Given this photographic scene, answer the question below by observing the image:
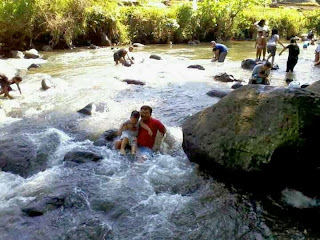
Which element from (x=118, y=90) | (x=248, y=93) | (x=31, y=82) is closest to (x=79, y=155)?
(x=248, y=93)

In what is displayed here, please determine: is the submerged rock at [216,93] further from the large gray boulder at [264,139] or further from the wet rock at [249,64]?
the wet rock at [249,64]

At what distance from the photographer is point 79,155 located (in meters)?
6.33

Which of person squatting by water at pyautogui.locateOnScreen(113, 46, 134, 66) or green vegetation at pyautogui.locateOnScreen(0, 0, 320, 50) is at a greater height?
green vegetation at pyautogui.locateOnScreen(0, 0, 320, 50)

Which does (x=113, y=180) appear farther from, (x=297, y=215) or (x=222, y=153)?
(x=297, y=215)

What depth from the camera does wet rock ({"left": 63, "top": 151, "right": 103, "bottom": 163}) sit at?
6258 millimetres

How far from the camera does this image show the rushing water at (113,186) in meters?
4.38

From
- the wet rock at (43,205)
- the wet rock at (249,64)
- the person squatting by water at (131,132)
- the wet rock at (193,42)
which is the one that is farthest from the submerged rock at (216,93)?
the wet rock at (193,42)

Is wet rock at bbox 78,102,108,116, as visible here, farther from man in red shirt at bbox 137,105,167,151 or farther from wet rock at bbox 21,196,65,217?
wet rock at bbox 21,196,65,217

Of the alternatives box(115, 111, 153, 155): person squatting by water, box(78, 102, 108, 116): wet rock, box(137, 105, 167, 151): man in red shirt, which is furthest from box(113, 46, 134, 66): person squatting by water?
box(137, 105, 167, 151): man in red shirt

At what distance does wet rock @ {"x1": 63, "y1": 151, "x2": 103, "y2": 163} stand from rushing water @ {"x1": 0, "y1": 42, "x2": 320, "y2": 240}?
0.37 feet

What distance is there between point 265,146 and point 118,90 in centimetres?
733

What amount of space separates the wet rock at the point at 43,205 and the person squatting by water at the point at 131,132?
6.00 ft

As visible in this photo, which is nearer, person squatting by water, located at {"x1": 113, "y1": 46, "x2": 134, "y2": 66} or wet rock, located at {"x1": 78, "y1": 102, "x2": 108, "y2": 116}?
wet rock, located at {"x1": 78, "y1": 102, "x2": 108, "y2": 116}

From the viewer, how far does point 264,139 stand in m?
4.80
